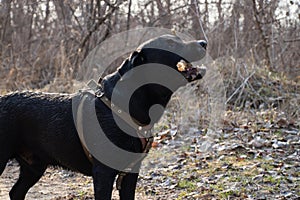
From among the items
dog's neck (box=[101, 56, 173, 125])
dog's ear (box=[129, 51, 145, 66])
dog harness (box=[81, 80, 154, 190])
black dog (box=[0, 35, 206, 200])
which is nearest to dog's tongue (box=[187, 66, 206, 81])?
black dog (box=[0, 35, 206, 200])

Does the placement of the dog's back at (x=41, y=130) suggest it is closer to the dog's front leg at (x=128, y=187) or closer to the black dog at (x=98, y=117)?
the black dog at (x=98, y=117)

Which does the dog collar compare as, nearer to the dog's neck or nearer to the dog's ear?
the dog's neck

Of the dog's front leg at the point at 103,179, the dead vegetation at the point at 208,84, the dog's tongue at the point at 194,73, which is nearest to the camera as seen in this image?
the dog's front leg at the point at 103,179

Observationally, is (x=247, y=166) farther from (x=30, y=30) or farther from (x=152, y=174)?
(x=30, y=30)

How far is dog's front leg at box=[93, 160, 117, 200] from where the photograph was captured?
3666mm

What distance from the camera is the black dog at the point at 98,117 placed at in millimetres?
3721

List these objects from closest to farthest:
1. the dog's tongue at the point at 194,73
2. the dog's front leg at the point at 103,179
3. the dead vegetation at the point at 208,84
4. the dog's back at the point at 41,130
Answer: the dog's front leg at the point at 103,179 → the dog's tongue at the point at 194,73 → the dog's back at the point at 41,130 → the dead vegetation at the point at 208,84

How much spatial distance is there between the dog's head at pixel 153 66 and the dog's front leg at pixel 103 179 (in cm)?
47

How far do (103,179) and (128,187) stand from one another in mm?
424

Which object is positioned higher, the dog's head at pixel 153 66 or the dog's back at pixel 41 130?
the dog's head at pixel 153 66

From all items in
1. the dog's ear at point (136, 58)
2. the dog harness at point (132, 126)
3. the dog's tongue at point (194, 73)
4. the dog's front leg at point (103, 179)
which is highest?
the dog's ear at point (136, 58)

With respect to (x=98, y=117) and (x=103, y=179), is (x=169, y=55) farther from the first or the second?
(x=103, y=179)

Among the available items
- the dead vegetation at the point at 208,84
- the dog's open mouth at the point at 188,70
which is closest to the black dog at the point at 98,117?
the dog's open mouth at the point at 188,70

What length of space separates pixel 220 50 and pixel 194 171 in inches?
192
